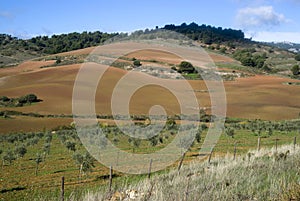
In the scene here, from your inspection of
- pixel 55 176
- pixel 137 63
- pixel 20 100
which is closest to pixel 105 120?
pixel 20 100

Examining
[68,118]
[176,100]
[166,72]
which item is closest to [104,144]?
[68,118]

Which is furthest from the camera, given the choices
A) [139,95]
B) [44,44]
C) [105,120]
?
[44,44]

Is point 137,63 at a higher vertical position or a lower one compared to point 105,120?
higher

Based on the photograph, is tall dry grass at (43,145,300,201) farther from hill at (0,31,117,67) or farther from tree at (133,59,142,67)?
hill at (0,31,117,67)

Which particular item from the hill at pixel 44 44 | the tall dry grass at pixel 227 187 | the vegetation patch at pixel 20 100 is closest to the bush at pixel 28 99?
the vegetation patch at pixel 20 100

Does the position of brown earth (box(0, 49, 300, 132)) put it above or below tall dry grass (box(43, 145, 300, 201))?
below

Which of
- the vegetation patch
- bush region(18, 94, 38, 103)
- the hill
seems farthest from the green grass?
the hill

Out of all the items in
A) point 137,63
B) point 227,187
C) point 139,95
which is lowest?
point 139,95

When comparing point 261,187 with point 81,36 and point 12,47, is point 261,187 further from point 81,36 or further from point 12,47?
point 81,36

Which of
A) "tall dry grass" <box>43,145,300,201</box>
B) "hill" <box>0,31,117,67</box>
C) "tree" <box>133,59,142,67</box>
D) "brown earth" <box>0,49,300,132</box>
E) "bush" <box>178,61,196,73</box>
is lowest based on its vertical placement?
"brown earth" <box>0,49,300,132</box>

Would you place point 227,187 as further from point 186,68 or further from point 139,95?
point 186,68

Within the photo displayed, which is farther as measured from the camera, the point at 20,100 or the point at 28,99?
the point at 28,99

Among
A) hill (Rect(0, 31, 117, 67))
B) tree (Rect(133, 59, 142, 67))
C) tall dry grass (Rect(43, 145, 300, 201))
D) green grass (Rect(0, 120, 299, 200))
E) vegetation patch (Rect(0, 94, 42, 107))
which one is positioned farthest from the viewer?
hill (Rect(0, 31, 117, 67))

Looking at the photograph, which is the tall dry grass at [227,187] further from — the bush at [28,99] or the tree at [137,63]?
the tree at [137,63]
